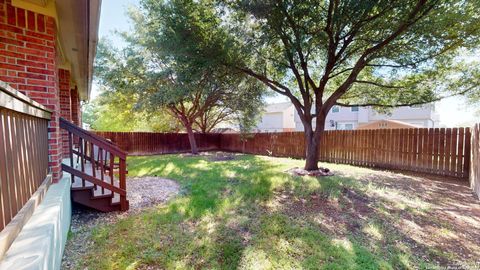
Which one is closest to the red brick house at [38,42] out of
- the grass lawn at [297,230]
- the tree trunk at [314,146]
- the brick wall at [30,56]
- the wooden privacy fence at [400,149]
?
the brick wall at [30,56]

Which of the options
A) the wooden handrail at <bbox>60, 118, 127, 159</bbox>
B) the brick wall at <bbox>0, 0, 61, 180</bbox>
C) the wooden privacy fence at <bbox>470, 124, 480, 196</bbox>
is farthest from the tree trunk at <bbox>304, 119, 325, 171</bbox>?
the brick wall at <bbox>0, 0, 61, 180</bbox>

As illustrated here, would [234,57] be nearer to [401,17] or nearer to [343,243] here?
[401,17]

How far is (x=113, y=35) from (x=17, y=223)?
45.2 ft

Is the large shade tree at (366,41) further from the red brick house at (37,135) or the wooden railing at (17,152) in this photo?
the wooden railing at (17,152)

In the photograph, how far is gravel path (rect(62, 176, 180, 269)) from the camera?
2727 mm

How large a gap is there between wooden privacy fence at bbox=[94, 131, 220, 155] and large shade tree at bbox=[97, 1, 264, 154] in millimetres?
1179

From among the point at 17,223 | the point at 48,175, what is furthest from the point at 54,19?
the point at 17,223

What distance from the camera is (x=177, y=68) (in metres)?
7.37

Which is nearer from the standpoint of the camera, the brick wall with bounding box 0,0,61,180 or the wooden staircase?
the brick wall with bounding box 0,0,61,180

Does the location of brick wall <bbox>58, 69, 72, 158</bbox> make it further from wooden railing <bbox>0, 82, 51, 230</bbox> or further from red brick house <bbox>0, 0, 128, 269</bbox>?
wooden railing <bbox>0, 82, 51, 230</bbox>

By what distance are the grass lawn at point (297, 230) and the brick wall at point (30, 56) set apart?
1.58 metres

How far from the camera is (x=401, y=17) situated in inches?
201

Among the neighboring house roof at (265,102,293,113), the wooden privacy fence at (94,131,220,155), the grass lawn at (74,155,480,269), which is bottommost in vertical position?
the grass lawn at (74,155,480,269)

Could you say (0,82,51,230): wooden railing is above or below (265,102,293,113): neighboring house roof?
below
